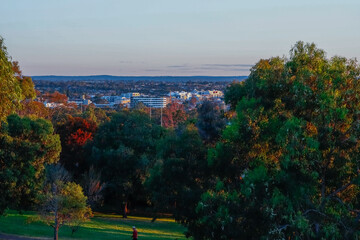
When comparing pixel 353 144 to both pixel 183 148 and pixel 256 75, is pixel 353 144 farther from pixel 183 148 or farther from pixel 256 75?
pixel 183 148

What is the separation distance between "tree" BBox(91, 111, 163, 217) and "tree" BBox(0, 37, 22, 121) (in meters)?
24.9

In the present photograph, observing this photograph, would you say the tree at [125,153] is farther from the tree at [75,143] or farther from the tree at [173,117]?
the tree at [173,117]

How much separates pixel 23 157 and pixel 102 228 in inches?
294

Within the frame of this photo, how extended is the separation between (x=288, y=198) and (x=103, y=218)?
27.8m

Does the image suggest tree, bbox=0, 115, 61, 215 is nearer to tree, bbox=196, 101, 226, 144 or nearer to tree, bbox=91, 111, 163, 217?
tree, bbox=91, 111, 163, 217

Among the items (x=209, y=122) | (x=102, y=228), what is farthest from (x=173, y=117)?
(x=209, y=122)

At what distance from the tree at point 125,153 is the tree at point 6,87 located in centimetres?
2492

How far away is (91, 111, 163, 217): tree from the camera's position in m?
38.9

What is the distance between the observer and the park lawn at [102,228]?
28.4 meters

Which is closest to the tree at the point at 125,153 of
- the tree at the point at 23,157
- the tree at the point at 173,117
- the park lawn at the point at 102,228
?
the park lawn at the point at 102,228

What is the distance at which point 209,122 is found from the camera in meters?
21.3

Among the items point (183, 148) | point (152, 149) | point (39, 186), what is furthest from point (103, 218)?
point (183, 148)

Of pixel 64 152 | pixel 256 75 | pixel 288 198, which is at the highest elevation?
pixel 256 75

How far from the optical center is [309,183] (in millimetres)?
12305
